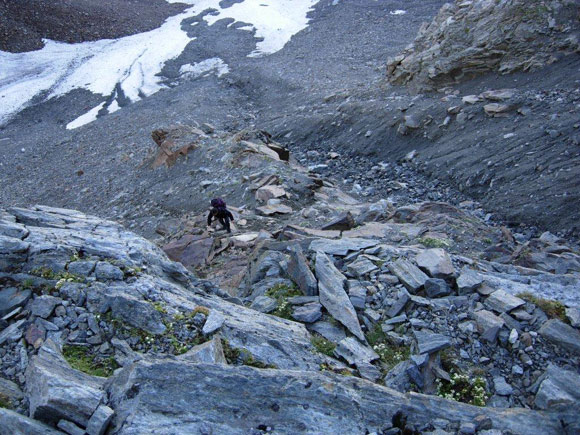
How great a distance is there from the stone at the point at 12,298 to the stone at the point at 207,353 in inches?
98.7

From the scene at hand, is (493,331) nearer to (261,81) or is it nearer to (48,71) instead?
(261,81)

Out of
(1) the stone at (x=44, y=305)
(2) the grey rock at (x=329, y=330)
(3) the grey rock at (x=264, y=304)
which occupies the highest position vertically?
(1) the stone at (x=44, y=305)

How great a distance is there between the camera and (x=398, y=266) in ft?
29.9

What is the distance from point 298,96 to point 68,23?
3502cm

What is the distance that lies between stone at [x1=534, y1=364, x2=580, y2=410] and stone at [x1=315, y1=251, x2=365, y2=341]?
2646 millimetres

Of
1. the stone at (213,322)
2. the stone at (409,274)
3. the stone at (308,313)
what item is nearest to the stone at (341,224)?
→ the stone at (409,274)

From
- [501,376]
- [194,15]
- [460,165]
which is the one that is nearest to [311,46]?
[194,15]

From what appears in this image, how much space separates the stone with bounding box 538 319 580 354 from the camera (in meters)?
7.27

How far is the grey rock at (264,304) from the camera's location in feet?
27.6

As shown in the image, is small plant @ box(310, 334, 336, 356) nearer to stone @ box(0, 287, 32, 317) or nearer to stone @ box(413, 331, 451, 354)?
stone @ box(413, 331, 451, 354)

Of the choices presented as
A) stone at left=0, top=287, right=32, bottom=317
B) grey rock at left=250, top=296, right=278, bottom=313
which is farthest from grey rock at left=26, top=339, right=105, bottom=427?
grey rock at left=250, top=296, right=278, bottom=313

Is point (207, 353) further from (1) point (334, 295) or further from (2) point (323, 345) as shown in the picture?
(1) point (334, 295)

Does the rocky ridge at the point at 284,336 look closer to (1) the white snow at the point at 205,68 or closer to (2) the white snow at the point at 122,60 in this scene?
(2) the white snow at the point at 122,60

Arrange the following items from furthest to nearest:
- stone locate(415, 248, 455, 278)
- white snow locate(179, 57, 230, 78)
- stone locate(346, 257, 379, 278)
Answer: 1. white snow locate(179, 57, 230, 78)
2. stone locate(346, 257, 379, 278)
3. stone locate(415, 248, 455, 278)
